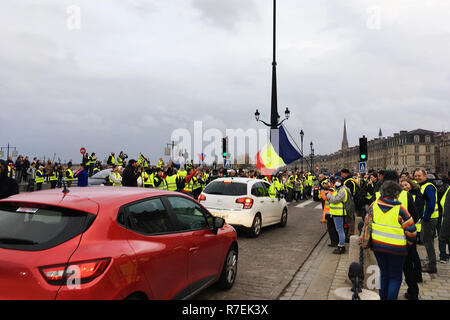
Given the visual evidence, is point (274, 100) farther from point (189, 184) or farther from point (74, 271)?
point (74, 271)

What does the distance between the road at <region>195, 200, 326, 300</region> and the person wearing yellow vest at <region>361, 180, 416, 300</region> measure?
1.60m

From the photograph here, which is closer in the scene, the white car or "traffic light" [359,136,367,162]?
the white car

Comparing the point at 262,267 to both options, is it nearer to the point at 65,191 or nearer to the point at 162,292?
the point at 162,292

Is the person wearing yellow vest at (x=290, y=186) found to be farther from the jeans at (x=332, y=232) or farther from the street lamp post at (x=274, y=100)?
the jeans at (x=332, y=232)

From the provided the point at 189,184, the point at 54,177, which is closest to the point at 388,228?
the point at 189,184

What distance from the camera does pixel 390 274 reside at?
441 cm

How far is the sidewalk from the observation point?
17.7 feet

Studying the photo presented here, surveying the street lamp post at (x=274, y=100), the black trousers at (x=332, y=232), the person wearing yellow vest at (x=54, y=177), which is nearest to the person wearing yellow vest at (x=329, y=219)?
the black trousers at (x=332, y=232)

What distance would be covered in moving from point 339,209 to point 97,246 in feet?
21.1

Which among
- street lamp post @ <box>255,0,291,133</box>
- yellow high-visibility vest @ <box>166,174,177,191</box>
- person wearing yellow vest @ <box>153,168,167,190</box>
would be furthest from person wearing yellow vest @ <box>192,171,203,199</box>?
street lamp post @ <box>255,0,291,133</box>

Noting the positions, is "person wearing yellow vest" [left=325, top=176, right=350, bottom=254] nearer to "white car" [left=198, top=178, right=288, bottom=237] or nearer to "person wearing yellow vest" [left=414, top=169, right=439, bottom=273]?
"person wearing yellow vest" [left=414, top=169, right=439, bottom=273]
